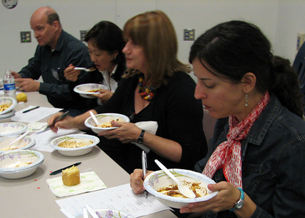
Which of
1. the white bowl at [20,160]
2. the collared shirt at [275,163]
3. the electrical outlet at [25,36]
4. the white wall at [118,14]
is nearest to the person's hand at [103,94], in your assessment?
the white bowl at [20,160]

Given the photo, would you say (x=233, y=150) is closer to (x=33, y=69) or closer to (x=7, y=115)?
(x=7, y=115)

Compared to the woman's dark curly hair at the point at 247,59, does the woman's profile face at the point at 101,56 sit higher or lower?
lower

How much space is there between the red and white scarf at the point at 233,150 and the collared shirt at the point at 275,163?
0.02 meters

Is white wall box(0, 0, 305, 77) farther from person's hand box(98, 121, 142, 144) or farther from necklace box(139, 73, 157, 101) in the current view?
person's hand box(98, 121, 142, 144)

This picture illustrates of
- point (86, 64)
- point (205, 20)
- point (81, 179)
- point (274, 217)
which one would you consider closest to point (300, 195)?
point (274, 217)

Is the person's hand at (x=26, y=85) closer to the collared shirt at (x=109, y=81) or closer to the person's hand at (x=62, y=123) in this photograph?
the collared shirt at (x=109, y=81)

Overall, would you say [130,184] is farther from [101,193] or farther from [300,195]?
[300,195]

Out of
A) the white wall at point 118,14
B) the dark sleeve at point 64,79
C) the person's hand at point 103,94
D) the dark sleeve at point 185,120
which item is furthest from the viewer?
the white wall at point 118,14

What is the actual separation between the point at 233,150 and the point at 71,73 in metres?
2.05

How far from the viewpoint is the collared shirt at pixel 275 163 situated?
0.92m

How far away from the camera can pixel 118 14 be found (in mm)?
4145

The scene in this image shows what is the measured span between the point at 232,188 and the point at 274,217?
0.72 ft

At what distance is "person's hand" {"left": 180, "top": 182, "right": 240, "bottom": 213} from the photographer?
34.3 inches

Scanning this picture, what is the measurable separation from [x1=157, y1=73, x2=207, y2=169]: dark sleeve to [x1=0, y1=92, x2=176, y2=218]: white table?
43cm
